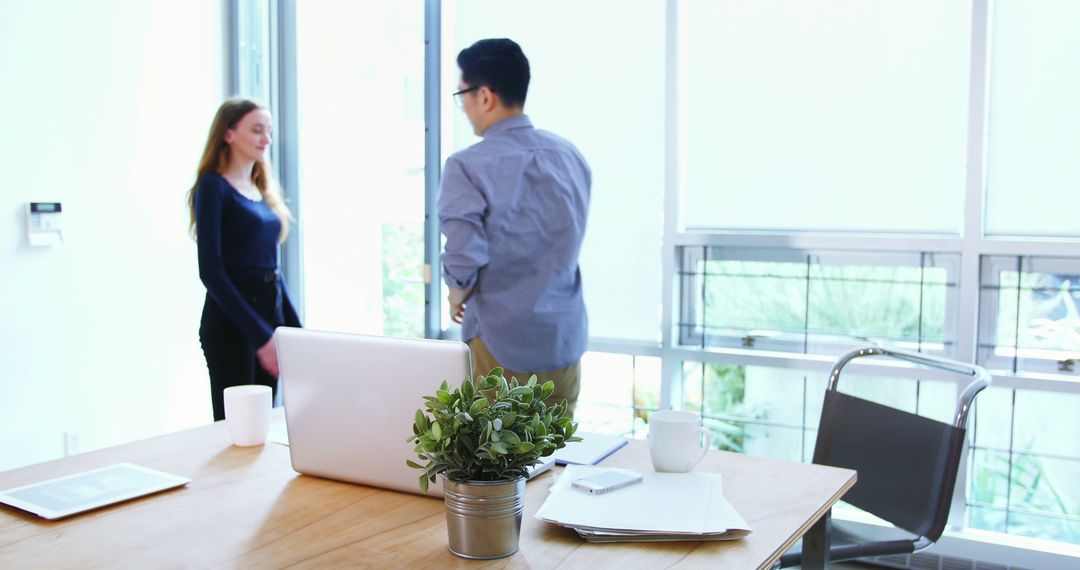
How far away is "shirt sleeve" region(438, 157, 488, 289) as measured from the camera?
2535 millimetres

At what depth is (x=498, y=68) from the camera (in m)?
2.61

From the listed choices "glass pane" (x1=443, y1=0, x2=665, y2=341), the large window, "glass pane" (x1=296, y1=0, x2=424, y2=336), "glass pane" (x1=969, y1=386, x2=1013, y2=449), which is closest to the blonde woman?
"glass pane" (x1=296, y1=0, x2=424, y2=336)

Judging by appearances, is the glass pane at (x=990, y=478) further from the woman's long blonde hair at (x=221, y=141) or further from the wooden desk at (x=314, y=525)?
the woman's long blonde hair at (x=221, y=141)

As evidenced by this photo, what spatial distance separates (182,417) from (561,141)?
2260 mm

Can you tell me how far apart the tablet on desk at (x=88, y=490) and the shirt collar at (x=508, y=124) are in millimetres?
1352

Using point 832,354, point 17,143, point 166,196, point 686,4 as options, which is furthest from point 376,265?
point 832,354

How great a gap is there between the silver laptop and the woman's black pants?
1571mm

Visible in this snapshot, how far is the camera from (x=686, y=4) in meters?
3.23

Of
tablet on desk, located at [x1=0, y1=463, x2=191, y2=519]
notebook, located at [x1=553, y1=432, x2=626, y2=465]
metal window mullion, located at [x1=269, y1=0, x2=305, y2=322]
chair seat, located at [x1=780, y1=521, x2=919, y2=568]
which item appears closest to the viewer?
tablet on desk, located at [x1=0, y1=463, x2=191, y2=519]

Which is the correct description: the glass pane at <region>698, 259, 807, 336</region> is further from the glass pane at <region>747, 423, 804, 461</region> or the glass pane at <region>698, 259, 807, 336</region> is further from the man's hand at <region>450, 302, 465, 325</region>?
the man's hand at <region>450, 302, 465, 325</region>

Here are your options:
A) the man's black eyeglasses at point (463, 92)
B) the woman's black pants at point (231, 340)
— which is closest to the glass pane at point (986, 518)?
the man's black eyeglasses at point (463, 92)

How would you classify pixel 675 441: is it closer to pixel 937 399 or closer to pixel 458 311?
pixel 458 311

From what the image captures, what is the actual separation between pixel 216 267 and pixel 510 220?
1.08m

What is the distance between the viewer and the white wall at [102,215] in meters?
3.22
